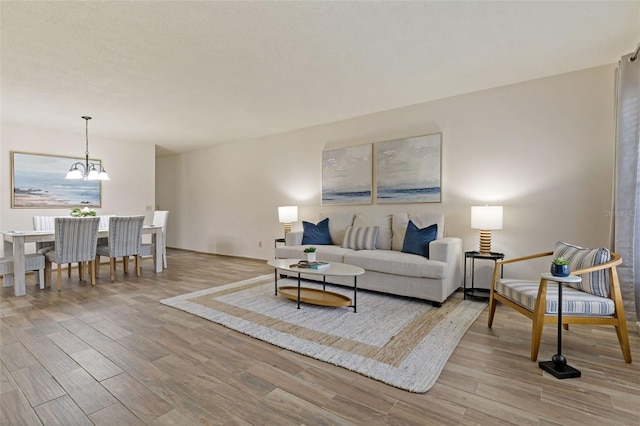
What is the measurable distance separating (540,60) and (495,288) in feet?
7.51

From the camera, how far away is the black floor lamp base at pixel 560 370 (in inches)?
73.7

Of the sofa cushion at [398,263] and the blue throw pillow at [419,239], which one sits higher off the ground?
the blue throw pillow at [419,239]

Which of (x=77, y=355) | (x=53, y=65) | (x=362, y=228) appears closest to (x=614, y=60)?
(x=362, y=228)

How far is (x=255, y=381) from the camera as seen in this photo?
1827 millimetres

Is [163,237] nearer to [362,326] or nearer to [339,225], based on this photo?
[339,225]

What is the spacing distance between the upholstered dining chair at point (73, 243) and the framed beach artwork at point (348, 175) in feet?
11.0

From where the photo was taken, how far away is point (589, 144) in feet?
10.5

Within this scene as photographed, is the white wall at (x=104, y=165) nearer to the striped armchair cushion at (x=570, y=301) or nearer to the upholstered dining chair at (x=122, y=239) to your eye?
the upholstered dining chair at (x=122, y=239)

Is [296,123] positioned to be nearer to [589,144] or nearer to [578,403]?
[589,144]

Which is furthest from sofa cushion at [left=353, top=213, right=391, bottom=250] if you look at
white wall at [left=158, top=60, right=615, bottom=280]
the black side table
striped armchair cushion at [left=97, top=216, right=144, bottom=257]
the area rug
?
striped armchair cushion at [left=97, top=216, right=144, bottom=257]

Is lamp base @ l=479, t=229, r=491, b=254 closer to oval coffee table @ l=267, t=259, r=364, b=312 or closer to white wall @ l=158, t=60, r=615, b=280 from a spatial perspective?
white wall @ l=158, t=60, r=615, b=280

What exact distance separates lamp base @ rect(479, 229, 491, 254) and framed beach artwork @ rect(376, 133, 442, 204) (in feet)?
2.45

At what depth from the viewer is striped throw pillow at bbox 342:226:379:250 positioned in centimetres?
414

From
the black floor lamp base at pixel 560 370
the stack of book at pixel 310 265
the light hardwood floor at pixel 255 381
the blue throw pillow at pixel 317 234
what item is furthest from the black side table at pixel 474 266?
the blue throw pillow at pixel 317 234
